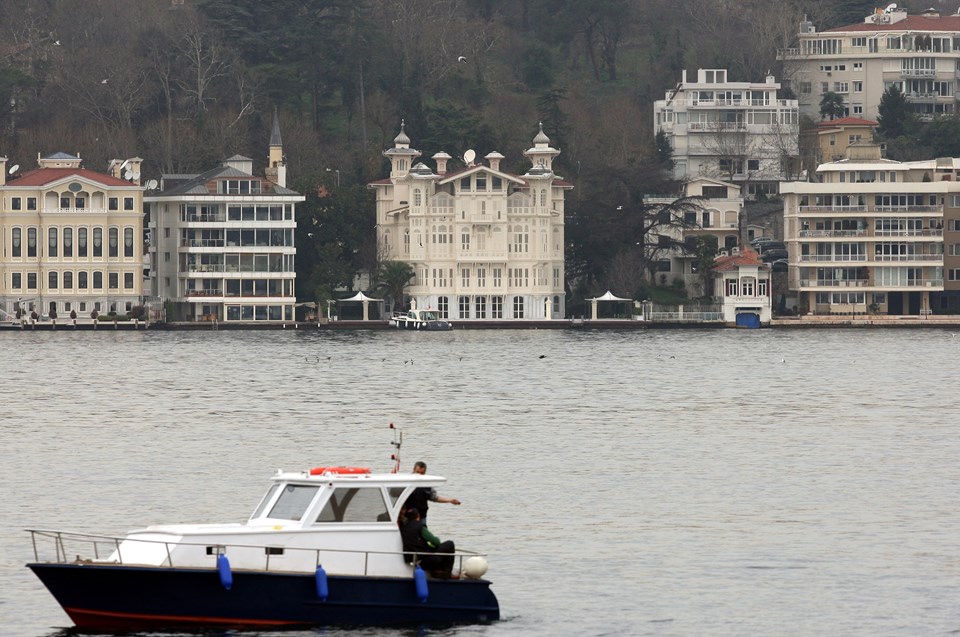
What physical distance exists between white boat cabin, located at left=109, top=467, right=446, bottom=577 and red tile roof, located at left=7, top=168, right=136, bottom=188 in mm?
115655

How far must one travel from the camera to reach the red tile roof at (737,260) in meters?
155

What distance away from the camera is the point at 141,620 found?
37281 millimetres

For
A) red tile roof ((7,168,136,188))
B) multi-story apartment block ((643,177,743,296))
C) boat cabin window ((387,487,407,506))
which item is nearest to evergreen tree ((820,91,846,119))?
multi-story apartment block ((643,177,743,296))

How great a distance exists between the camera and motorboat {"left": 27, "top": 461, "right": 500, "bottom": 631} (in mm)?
36969

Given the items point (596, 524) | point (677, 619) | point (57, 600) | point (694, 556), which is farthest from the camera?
point (596, 524)

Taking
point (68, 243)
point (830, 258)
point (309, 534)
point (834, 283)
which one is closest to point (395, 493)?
point (309, 534)

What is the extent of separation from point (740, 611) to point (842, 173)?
121062mm

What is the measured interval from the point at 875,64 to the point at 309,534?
157148 millimetres

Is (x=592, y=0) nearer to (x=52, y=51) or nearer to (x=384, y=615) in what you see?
(x=52, y=51)

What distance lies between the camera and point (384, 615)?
125ft

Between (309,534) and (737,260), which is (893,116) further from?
(309,534)

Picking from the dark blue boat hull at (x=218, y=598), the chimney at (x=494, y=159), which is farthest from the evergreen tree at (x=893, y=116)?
the dark blue boat hull at (x=218, y=598)

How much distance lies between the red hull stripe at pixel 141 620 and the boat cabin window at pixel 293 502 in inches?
68.2

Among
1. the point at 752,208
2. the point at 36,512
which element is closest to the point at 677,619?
the point at 36,512
